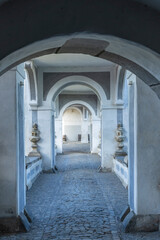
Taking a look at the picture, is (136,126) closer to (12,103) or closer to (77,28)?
(12,103)

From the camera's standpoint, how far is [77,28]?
2137 mm

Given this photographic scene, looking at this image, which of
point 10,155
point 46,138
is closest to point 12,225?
point 10,155

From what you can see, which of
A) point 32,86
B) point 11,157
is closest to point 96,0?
point 11,157

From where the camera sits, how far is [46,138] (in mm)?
10914

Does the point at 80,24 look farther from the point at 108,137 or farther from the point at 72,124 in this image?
the point at 72,124

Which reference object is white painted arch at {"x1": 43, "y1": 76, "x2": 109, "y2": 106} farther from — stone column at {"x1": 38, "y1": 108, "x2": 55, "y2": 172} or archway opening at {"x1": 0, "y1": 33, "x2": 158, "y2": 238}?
stone column at {"x1": 38, "y1": 108, "x2": 55, "y2": 172}

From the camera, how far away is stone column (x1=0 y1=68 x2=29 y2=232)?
4523 mm

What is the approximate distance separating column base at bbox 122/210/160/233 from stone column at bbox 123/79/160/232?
16mm

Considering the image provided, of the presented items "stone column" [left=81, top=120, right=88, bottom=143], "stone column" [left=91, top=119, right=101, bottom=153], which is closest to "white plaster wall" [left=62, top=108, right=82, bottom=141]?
"stone column" [left=81, top=120, right=88, bottom=143]

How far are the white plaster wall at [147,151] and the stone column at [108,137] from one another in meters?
6.19

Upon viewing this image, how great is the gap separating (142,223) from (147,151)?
46.1 inches

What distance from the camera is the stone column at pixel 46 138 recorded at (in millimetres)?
10836

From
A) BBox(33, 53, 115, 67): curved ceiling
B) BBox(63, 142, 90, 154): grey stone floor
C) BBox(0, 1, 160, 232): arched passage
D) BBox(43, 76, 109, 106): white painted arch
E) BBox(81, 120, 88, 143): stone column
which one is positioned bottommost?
BBox(63, 142, 90, 154): grey stone floor

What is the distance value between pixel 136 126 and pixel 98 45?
2.00 metres
